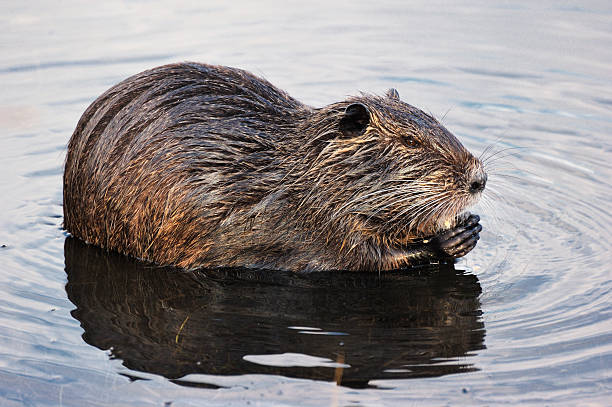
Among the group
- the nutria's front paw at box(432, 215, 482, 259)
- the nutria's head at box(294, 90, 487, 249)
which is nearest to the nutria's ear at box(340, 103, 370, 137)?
the nutria's head at box(294, 90, 487, 249)

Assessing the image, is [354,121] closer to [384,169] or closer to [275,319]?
[384,169]

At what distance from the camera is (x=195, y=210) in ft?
17.5

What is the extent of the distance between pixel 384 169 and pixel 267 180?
674 mm

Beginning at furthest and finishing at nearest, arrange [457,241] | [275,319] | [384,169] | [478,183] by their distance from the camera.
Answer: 1. [457,241]
2. [384,169]
3. [478,183]
4. [275,319]

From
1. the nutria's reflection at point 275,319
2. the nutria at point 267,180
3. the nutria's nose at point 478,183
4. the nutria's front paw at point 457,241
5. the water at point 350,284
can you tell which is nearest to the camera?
the water at point 350,284

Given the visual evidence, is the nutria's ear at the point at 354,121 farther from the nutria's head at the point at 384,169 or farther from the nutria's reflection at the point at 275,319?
the nutria's reflection at the point at 275,319

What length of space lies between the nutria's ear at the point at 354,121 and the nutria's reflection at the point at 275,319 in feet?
2.75

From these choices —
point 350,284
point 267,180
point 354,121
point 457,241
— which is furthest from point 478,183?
point 267,180

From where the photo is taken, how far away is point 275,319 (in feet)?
15.7

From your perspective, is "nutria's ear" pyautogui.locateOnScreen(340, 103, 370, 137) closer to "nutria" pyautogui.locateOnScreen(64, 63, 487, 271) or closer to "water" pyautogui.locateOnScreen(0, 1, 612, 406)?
"nutria" pyautogui.locateOnScreen(64, 63, 487, 271)

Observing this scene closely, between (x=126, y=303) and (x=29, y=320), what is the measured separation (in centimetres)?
52

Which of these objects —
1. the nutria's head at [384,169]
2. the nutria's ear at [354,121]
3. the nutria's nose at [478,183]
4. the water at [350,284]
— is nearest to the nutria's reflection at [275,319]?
the water at [350,284]

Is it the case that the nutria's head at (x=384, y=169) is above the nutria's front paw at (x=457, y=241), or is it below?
above

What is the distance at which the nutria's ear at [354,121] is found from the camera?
17.0 feet
